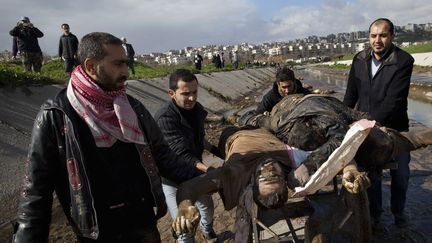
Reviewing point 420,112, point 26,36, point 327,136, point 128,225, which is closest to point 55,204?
point 128,225

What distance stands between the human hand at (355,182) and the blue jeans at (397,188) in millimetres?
1470

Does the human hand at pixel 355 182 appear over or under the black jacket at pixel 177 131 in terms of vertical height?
under

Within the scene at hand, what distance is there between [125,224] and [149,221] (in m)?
0.16

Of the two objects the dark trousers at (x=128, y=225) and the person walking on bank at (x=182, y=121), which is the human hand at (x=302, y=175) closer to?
the person walking on bank at (x=182, y=121)

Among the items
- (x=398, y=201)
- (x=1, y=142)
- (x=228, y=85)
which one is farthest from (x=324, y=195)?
(x=228, y=85)

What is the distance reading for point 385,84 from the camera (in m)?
3.75

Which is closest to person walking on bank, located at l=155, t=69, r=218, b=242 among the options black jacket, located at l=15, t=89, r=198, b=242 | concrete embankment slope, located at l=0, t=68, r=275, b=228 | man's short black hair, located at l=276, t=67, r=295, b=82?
man's short black hair, located at l=276, t=67, r=295, b=82

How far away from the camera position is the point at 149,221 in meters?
2.29

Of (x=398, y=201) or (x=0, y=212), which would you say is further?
(x=0, y=212)

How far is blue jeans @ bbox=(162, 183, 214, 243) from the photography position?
3451mm

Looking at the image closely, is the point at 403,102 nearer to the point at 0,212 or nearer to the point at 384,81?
the point at 384,81

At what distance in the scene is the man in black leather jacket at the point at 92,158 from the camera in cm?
195

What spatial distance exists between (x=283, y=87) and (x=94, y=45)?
→ 2.82m

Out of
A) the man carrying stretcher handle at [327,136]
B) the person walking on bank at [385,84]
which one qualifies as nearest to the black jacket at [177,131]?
the man carrying stretcher handle at [327,136]
